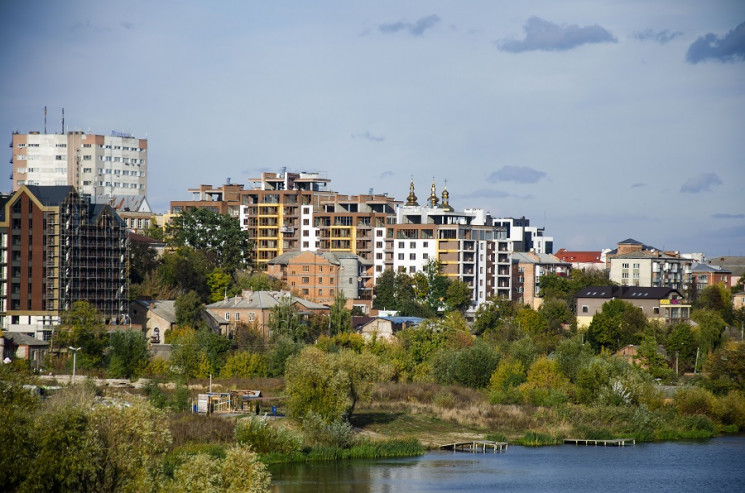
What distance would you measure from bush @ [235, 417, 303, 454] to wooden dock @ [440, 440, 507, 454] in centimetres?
808

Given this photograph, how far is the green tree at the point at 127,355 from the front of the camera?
7019 cm

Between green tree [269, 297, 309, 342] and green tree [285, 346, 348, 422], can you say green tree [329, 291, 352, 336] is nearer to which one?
green tree [269, 297, 309, 342]

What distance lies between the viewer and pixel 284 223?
408 feet

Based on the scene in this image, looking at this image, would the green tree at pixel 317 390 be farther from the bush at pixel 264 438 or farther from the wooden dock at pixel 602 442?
the wooden dock at pixel 602 442

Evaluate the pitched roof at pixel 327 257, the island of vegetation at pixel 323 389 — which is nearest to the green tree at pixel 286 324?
the island of vegetation at pixel 323 389

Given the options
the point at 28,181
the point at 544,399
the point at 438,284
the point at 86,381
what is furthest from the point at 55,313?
the point at 28,181

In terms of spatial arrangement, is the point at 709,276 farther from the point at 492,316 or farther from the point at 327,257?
the point at 492,316

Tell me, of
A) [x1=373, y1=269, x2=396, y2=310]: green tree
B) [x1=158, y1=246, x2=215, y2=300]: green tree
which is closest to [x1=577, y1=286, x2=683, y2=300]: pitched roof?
[x1=373, y1=269, x2=396, y2=310]: green tree

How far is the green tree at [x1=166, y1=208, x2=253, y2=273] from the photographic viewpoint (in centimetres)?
10969

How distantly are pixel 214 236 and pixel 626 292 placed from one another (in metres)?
37.6

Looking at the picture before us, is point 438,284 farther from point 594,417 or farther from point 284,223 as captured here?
point 594,417

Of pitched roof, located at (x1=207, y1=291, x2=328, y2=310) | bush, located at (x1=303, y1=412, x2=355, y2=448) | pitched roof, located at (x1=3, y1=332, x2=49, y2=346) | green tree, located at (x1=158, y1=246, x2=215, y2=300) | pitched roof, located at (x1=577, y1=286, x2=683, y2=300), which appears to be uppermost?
green tree, located at (x1=158, y1=246, x2=215, y2=300)

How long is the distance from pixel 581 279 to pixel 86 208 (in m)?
53.1

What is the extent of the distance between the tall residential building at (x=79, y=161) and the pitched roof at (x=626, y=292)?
6874 cm
